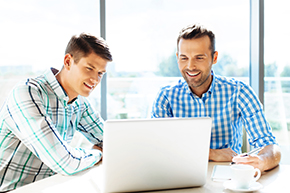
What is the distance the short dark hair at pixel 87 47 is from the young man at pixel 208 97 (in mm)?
455

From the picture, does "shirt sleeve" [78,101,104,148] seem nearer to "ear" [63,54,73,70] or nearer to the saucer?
"ear" [63,54,73,70]

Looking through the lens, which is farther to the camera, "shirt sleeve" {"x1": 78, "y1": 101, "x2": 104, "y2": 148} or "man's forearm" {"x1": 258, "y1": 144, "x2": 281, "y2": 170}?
"shirt sleeve" {"x1": 78, "y1": 101, "x2": 104, "y2": 148}

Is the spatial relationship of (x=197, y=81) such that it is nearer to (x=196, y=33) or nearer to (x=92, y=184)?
(x=196, y=33)

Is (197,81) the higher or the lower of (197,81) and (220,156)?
the higher

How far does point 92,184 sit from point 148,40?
211 centimetres

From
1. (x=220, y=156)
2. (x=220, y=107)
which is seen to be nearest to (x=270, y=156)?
(x=220, y=156)

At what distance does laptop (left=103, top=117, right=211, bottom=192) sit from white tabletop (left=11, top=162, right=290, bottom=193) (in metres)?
0.08

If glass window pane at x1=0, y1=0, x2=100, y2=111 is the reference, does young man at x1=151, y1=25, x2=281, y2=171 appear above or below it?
below

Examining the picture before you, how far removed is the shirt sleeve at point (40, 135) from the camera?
121cm

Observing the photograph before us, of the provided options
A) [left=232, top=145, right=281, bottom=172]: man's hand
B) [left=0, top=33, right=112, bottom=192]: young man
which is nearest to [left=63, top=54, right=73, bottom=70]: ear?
[left=0, top=33, right=112, bottom=192]: young man

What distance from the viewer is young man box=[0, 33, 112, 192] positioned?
4.07 ft

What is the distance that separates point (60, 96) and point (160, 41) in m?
1.73

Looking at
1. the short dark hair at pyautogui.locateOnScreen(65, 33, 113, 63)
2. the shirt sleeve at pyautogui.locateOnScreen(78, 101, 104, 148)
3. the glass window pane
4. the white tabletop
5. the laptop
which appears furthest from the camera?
the glass window pane

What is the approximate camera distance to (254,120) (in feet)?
5.36
